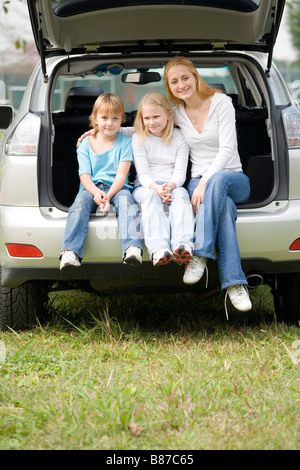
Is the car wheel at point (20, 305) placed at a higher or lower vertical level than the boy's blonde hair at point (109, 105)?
lower

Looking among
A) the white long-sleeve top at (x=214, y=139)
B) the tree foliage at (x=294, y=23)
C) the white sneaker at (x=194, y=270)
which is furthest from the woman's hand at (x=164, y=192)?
the tree foliage at (x=294, y=23)

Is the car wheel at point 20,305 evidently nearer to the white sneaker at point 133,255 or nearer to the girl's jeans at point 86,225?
the girl's jeans at point 86,225

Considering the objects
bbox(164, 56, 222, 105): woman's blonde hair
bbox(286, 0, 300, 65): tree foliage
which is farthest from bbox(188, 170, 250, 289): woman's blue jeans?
bbox(286, 0, 300, 65): tree foliage

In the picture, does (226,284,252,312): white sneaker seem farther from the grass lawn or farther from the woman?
the grass lawn

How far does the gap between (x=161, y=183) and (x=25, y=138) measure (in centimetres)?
78

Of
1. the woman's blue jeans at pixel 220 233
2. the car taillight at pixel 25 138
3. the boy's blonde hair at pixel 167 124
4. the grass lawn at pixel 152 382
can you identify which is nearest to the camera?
the grass lawn at pixel 152 382

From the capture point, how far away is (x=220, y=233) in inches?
148

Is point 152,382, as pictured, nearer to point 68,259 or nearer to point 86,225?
point 68,259

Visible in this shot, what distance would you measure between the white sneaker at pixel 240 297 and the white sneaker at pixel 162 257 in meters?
0.39

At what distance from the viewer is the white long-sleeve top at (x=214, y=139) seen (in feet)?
13.5

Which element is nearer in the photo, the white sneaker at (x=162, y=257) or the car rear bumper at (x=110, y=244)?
the white sneaker at (x=162, y=257)

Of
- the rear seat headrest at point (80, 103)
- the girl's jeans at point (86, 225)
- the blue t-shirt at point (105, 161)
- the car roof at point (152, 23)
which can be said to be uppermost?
the car roof at point (152, 23)
